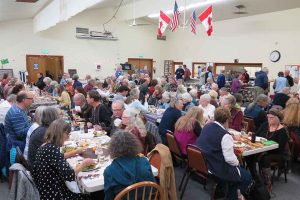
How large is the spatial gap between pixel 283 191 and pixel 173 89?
581 cm

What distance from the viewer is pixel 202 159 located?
3.16 m

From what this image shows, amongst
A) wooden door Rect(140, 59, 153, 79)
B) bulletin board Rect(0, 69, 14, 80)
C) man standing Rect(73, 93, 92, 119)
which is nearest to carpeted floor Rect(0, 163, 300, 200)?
man standing Rect(73, 93, 92, 119)

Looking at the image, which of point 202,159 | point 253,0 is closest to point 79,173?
point 202,159

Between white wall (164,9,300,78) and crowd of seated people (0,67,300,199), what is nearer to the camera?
crowd of seated people (0,67,300,199)

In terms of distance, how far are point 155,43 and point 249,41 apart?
5.75 m

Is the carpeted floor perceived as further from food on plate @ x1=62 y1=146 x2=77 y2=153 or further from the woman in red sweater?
food on plate @ x1=62 y1=146 x2=77 y2=153

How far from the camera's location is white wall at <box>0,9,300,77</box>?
1100 centimetres

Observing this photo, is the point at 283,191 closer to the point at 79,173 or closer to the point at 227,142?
the point at 227,142

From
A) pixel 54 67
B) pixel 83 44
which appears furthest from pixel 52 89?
pixel 83 44

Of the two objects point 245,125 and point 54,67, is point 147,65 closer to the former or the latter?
point 54,67

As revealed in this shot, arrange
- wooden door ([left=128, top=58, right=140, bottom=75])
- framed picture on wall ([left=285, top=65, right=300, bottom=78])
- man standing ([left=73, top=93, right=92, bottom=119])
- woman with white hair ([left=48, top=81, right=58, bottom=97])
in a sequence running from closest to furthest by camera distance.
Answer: man standing ([left=73, top=93, right=92, bottom=119]) < woman with white hair ([left=48, top=81, right=58, bottom=97]) < framed picture on wall ([left=285, top=65, right=300, bottom=78]) < wooden door ([left=128, top=58, right=140, bottom=75])

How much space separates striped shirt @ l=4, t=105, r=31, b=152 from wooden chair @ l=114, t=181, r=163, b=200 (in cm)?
230

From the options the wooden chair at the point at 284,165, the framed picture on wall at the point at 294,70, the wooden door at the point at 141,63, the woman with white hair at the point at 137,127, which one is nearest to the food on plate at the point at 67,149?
the woman with white hair at the point at 137,127

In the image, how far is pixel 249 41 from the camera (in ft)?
39.5
